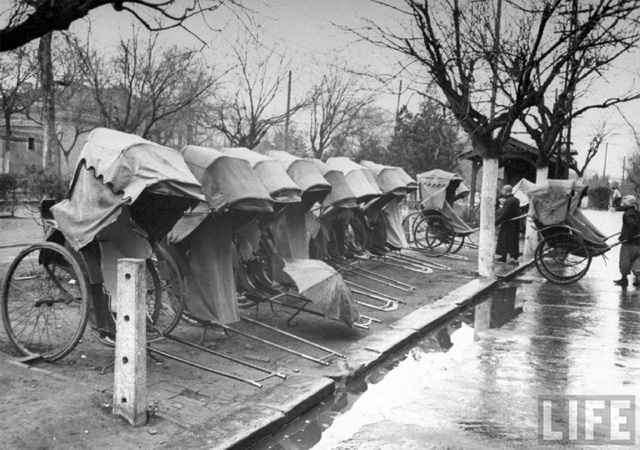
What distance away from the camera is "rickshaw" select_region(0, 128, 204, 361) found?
17.8 feet

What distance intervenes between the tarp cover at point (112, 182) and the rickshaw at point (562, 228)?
9.70 m

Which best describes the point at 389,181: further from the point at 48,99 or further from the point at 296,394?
the point at 48,99

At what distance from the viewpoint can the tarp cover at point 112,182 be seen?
5.42 meters

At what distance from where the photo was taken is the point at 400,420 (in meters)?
5.01

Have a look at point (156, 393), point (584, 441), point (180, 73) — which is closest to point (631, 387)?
point (584, 441)

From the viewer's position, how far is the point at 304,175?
9.36 metres

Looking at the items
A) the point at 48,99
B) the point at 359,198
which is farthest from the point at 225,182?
the point at 48,99

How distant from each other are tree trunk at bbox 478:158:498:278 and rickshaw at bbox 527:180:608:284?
1.01 metres

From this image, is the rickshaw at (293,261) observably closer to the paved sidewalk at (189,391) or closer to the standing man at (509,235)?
the paved sidewalk at (189,391)

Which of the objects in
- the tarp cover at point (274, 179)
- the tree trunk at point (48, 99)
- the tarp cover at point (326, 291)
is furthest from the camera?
the tree trunk at point (48, 99)

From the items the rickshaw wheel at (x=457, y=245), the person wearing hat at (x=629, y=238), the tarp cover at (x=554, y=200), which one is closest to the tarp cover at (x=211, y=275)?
the tarp cover at (x=554, y=200)

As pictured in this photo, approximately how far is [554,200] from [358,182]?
15.3ft

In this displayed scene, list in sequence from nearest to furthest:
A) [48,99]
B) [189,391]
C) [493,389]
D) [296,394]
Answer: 1. [189,391]
2. [296,394]
3. [493,389]
4. [48,99]

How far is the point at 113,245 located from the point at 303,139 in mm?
30677
